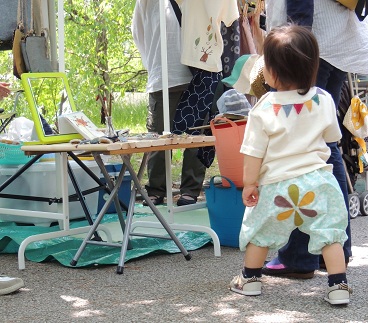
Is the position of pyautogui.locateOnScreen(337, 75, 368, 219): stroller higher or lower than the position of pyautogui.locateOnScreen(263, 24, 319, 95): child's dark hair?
lower

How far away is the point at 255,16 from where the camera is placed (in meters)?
6.07

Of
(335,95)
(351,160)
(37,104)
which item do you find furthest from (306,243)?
(351,160)

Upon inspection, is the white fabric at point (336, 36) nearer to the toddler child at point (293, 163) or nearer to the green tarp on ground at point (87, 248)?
the toddler child at point (293, 163)

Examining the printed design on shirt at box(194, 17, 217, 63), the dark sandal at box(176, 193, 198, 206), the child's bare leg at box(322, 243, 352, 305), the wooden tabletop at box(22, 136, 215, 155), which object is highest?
the printed design on shirt at box(194, 17, 217, 63)

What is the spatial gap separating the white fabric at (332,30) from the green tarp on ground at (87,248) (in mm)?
1429

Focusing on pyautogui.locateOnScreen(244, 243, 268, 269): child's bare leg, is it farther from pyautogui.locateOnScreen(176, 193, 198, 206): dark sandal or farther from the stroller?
pyautogui.locateOnScreen(176, 193, 198, 206): dark sandal

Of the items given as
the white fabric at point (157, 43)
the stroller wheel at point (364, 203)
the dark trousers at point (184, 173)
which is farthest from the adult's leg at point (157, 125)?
the stroller wheel at point (364, 203)

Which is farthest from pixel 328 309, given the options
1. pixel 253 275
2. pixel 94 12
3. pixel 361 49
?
pixel 94 12

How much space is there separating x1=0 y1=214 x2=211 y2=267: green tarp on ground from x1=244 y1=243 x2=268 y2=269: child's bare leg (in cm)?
101

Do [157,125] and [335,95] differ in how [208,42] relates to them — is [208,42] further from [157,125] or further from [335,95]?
[335,95]

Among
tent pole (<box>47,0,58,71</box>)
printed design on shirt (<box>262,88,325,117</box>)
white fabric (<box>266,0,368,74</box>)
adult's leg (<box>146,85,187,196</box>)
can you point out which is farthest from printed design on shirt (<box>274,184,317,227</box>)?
adult's leg (<box>146,85,187,196</box>)

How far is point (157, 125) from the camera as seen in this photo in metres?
6.11

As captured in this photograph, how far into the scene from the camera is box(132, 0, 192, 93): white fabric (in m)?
5.80

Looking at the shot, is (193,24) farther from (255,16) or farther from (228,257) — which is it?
(228,257)
